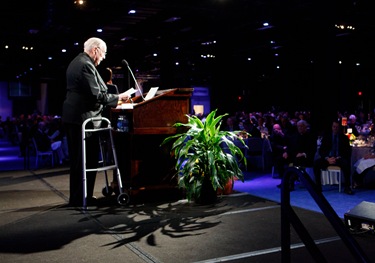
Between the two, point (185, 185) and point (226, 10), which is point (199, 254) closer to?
point (185, 185)

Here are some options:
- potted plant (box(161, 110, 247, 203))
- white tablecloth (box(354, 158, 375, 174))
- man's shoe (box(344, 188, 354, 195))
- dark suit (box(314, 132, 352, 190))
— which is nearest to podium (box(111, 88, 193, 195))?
potted plant (box(161, 110, 247, 203))

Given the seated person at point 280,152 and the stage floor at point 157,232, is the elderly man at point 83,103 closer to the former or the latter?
the stage floor at point 157,232

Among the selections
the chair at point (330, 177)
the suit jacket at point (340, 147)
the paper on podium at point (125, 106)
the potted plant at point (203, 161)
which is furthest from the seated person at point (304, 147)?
the paper on podium at point (125, 106)

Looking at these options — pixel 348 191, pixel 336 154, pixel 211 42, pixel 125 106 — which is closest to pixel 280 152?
pixel 336 154

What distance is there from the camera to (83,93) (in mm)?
5070

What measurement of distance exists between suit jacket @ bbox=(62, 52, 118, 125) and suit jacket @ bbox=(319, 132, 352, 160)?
149 inches

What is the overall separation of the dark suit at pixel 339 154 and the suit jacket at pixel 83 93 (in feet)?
11.4

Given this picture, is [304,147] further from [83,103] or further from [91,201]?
[83,103]

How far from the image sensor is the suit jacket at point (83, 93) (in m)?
4.97

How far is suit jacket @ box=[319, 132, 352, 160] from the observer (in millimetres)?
7004

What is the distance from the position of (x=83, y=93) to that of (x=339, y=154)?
4255 millimetres

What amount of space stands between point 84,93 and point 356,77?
31624 mm

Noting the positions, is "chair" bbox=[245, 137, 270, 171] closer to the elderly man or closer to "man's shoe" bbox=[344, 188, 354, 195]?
"man's shoe" bbox=[344, 188, 354, 195]

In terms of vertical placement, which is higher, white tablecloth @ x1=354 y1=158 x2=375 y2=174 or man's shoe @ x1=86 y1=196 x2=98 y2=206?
white tablecloth @ x1=354 y1=158 x2=375 y2=174
